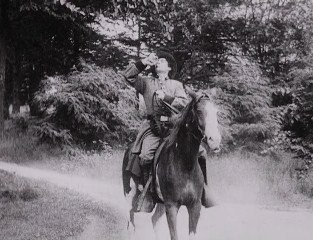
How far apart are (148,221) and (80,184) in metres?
3.19

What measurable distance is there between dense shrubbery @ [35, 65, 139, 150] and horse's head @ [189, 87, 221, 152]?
28.2 ft

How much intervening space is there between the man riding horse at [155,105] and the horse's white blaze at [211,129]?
112 centimetres

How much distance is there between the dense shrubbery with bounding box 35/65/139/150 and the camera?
46.4 ft

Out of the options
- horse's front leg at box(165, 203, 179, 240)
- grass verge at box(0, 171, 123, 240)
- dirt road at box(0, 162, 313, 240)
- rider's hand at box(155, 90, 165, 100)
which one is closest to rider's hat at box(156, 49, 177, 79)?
→ rider's hand at box(155, 90, 165, 100)

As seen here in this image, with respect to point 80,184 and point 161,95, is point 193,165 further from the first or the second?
point 80,184

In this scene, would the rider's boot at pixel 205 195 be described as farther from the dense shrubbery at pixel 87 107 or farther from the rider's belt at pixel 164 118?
the dense shrubbery at pixel 87 107

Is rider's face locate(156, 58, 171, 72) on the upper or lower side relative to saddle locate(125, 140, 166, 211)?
upper

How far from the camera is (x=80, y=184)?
11.8 m

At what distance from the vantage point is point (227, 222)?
881 cm

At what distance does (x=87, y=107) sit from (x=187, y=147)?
8.99 meters

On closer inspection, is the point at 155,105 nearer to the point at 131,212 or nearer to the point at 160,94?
the point at 160,94

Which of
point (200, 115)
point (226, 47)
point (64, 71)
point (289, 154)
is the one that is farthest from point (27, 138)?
point (200, 115)

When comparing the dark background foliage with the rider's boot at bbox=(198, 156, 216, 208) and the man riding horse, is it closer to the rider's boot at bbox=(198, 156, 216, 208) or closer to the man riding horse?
the man riding horse

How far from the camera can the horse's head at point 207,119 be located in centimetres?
493
